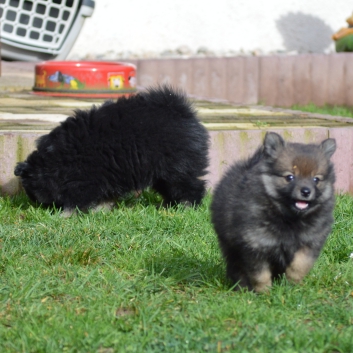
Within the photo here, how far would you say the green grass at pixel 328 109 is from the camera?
9.99 metres

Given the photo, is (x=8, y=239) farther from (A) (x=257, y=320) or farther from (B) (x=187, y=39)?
(B) (x=187, y=39)

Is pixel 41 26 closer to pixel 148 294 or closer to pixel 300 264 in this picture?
pixel 148 294

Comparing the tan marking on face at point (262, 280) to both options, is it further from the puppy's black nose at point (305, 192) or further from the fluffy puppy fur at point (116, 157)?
the fluffy puppy fur at point (116, 157)

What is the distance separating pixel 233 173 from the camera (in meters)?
3.83

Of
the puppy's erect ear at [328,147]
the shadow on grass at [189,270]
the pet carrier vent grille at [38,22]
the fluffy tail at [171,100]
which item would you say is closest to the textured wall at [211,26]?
the pet carrier vent grille at [38,22]

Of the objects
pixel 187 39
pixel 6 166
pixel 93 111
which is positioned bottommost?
pixel 6 166

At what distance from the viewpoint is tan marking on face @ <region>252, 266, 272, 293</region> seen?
351 cm

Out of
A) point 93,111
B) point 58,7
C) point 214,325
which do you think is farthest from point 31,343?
point 58,7

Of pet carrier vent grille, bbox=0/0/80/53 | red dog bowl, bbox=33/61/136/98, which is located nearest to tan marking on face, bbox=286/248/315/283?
red dog bowl, bbox=33/61/136/98

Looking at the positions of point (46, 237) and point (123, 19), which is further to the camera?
point (123, 19)

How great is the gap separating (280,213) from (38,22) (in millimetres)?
8862

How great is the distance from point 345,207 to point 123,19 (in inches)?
320

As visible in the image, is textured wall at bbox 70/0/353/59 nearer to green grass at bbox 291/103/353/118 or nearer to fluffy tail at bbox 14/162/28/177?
green grass at bbox 291/103/353/118

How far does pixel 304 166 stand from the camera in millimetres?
3418
